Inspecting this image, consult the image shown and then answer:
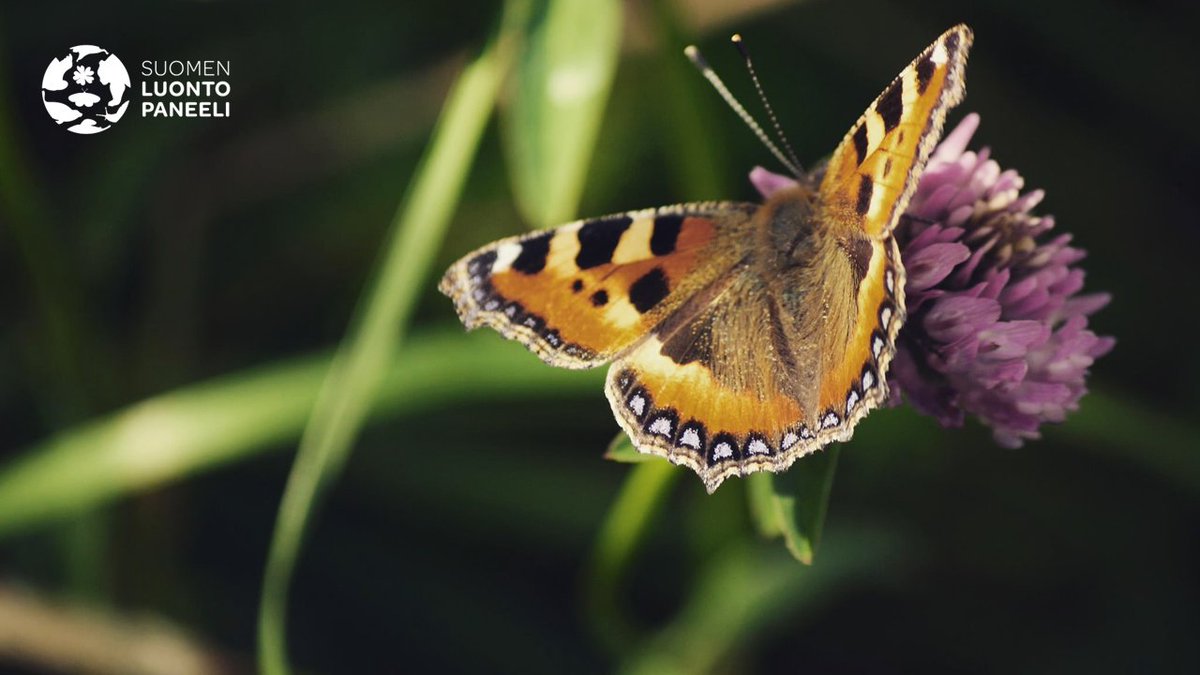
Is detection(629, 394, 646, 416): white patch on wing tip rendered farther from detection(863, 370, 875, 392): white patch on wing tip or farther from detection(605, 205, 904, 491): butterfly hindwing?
detection(863, 370, 875, 392): white patch on wing tip

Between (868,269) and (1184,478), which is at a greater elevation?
(868,269)

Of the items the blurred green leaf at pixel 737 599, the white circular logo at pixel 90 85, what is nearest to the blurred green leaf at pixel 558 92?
the blurred green leaf at pixel 737 599

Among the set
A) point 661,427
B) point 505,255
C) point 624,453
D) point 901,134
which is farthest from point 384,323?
point 901,134

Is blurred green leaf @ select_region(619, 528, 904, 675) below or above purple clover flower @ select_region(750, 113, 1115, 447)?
below

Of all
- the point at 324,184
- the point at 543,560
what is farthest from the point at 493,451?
the point at 324,184

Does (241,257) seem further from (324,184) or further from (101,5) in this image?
(101,5)

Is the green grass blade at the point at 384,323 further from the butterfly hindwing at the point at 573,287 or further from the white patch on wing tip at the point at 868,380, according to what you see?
the white patch on wing tip at the point at 868,380

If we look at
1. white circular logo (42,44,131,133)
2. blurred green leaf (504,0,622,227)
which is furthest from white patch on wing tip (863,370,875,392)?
white circular logo (42,44,131,133)

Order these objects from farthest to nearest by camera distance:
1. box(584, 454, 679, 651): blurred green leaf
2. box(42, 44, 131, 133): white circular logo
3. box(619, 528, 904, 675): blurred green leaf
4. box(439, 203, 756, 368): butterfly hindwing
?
box(42, 44, 131, 133): white circular logo, box(619, 528, 904, 675): blurred green leaf, box(584, 454, 679, 651): blurred green leaf, box(439, 203, 756, 368): butterfly hindwing
